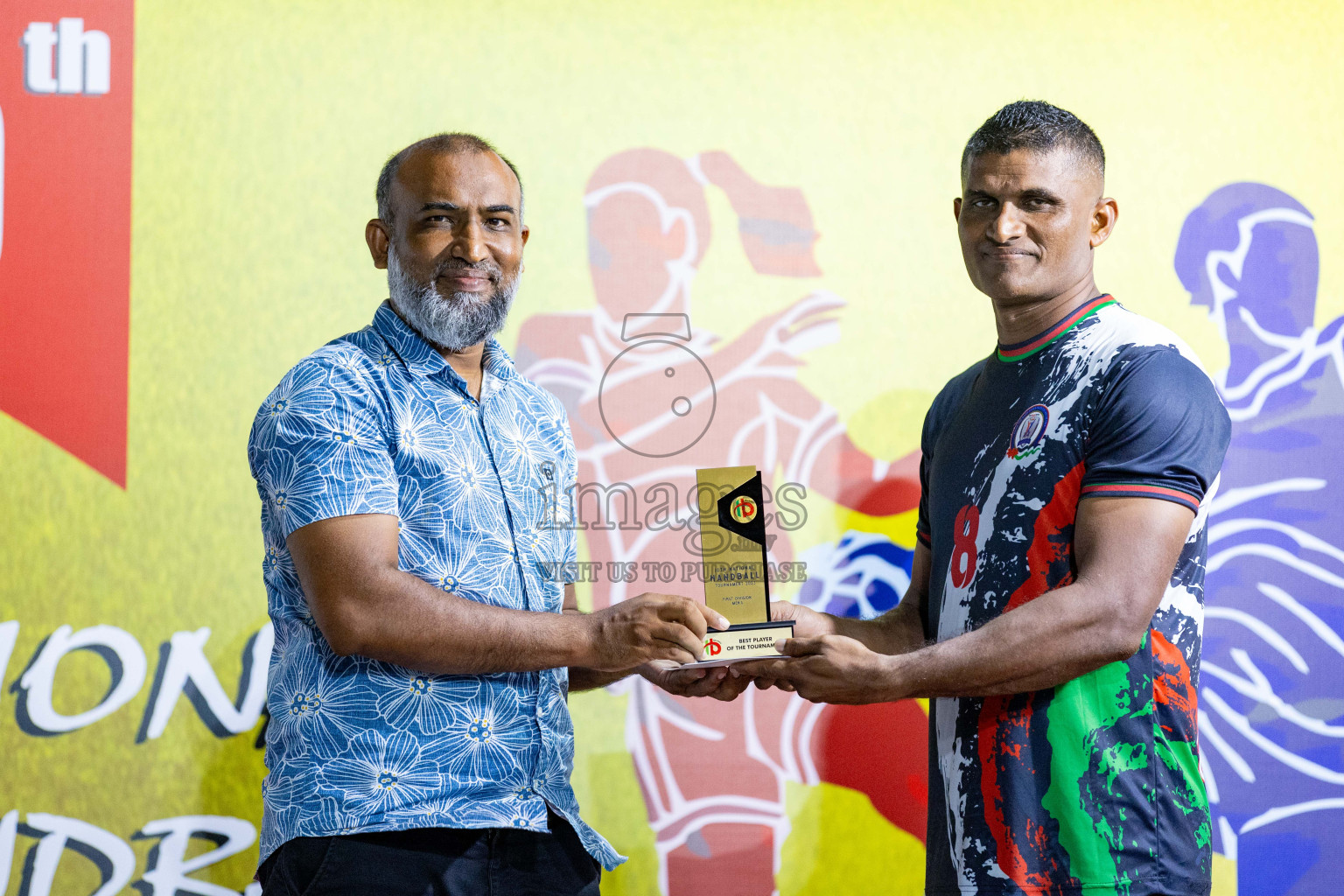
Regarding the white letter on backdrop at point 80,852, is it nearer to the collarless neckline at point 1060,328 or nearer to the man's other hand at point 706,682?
the man's other hand at point 706,682

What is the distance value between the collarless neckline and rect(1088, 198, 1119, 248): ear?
0.44 ft

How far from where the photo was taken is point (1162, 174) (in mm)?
2826

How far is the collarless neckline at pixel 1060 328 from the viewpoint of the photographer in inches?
74.9

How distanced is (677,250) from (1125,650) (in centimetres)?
154

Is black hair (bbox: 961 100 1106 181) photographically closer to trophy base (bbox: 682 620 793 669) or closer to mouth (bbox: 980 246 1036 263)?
mouth (bbox: 980 246 1036 263)

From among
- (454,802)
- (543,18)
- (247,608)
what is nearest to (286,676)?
(454,802)

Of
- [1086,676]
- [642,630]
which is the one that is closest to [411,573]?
[642,630]

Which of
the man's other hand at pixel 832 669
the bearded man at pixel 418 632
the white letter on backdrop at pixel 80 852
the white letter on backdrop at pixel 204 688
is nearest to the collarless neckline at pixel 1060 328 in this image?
the man's other hand at pixel 832 669

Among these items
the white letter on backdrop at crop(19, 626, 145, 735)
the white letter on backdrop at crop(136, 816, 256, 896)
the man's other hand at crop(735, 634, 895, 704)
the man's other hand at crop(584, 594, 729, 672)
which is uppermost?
the man's other hand at crop(584, 594, 729, 672)

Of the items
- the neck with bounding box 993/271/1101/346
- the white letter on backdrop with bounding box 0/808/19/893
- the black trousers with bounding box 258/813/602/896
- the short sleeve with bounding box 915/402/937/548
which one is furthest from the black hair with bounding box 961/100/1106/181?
the white letter on backdrop with bounding box 0/808/19/893

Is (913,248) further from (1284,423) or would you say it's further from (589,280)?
(1284,423)

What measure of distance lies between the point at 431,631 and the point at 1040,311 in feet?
4.00

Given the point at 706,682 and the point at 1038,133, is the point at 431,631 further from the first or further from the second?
the point at 1038,133

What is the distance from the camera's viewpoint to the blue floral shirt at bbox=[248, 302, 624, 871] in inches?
64.3
